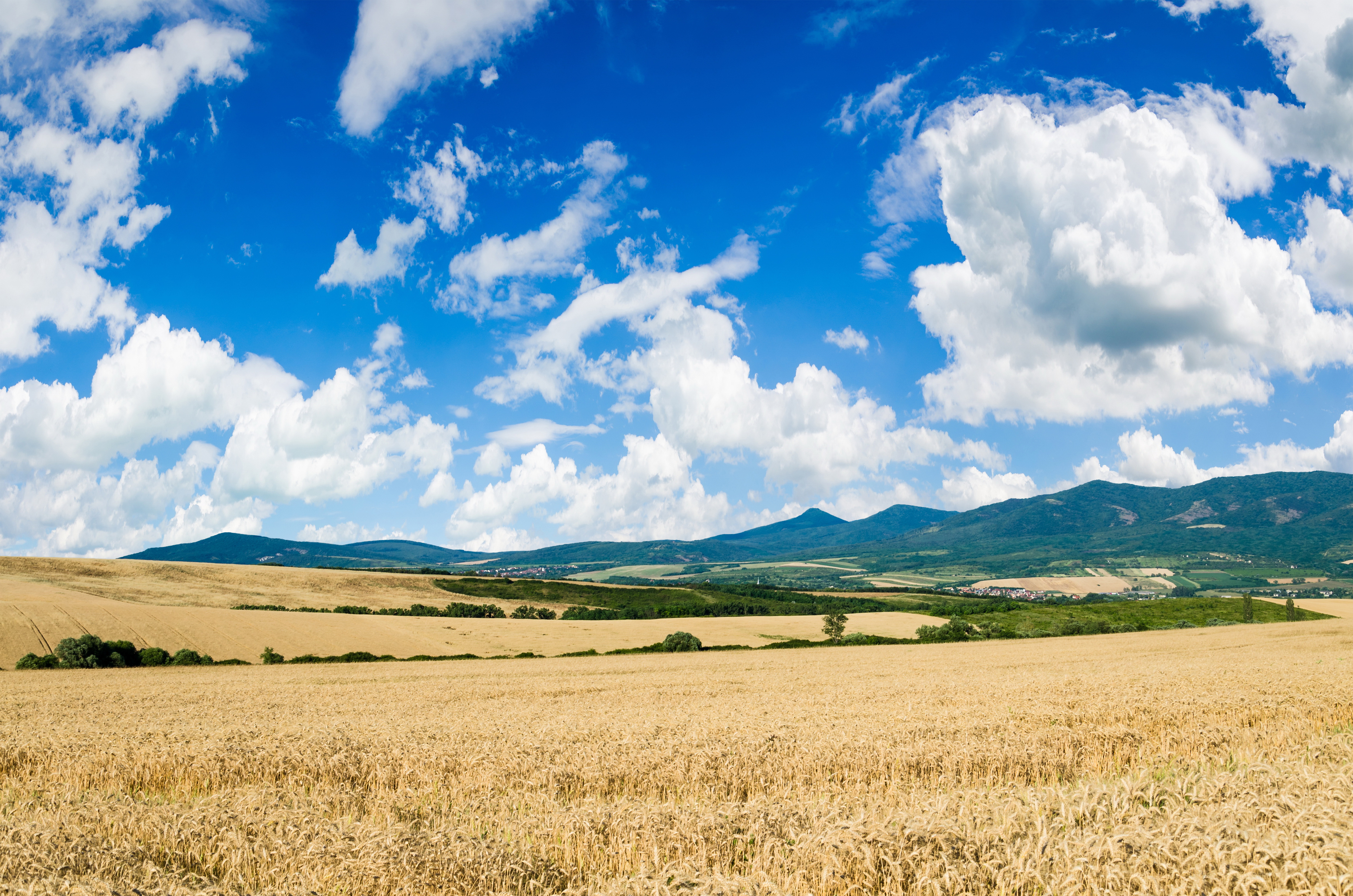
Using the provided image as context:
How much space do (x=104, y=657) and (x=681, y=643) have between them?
46.7 meters

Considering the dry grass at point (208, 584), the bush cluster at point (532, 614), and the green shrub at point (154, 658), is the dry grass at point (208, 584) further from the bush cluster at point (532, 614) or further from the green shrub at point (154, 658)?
the green shrub at point (154, 658)

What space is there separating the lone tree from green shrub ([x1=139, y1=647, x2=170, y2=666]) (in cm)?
6124

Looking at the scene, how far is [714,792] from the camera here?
10727 mm

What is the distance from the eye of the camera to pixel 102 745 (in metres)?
15.2

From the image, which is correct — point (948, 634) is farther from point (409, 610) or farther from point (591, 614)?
point (409, 610)

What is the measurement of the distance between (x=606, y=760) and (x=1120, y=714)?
12.9 meters

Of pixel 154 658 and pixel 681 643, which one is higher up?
pixel 154 658

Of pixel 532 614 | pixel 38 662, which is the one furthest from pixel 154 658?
pixel 532 614

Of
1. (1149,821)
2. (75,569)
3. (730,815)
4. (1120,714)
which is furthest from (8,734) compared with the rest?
(75,569)

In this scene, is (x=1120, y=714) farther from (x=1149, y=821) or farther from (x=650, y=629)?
(x=650, y=629)

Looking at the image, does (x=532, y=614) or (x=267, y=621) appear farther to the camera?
(x=532, y=614)

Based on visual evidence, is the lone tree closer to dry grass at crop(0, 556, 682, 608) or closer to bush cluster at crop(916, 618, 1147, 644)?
bush cluster at crop(916, 618, 1147, 644)

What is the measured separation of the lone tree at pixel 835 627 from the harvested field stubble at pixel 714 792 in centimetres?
5389

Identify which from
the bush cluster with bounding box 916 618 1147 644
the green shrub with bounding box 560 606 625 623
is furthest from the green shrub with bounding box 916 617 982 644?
the green shrub with bounding box 560 606 625 623
